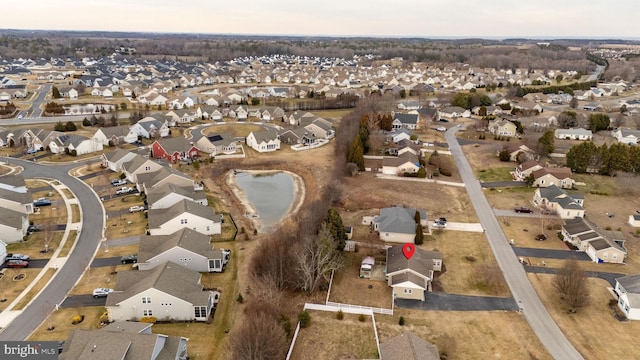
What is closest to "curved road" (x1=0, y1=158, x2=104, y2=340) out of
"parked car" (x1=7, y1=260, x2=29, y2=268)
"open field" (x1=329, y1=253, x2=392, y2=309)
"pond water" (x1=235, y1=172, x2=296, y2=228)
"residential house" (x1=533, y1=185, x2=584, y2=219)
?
"parked car" (x1=7, y1=260, x2=29, y2=268)

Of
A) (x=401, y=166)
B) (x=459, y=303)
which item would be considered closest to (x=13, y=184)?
(x=401, y=166)

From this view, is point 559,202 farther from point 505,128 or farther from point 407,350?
point 505,128

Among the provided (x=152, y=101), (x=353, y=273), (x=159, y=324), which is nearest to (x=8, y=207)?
(x=159, y=324)

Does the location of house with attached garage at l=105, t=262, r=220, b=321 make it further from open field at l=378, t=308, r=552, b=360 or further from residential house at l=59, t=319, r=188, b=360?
open field at l=378, t=308, r=552, b=360

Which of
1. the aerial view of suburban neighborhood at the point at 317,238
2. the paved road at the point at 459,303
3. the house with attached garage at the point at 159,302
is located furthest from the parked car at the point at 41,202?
the paved road at the point at 459,303

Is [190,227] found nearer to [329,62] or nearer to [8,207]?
[8,207]

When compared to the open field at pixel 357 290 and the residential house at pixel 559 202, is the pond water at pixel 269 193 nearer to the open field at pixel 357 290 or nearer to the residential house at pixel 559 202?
the open field at pixel 357 290
